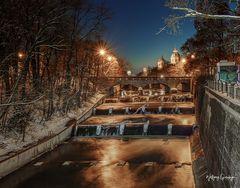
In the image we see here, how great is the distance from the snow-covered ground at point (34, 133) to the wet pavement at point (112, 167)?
1.25m

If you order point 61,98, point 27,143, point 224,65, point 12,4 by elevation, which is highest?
point 12,4

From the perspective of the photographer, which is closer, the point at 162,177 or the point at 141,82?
the point at 162,177

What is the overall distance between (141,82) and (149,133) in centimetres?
3984

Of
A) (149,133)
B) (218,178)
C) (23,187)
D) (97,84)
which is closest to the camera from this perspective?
(218,178)

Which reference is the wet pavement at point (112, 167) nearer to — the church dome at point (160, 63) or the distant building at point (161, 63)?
the distant building at point (161, 63)

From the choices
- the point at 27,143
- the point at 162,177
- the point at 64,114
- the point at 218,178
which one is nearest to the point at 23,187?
the point at 27,143

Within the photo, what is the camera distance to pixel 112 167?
60.0 ft

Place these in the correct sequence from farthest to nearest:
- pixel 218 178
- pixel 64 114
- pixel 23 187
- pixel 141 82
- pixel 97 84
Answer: pixel 141 82 < pixel 97 84 < pixel 64 114 < pixel 23 187 < pixel 218 178

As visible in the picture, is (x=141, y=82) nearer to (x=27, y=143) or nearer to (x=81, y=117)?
(x=81, y=117)

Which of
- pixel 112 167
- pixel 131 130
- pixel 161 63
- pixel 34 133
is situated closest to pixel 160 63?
pixel 161 63

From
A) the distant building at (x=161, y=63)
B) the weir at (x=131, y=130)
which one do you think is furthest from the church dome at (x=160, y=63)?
the weir at (x=131, y=130)

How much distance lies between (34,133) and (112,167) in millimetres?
6884

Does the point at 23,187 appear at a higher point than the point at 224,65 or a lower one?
lower

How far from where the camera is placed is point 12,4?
21453 millimetres
